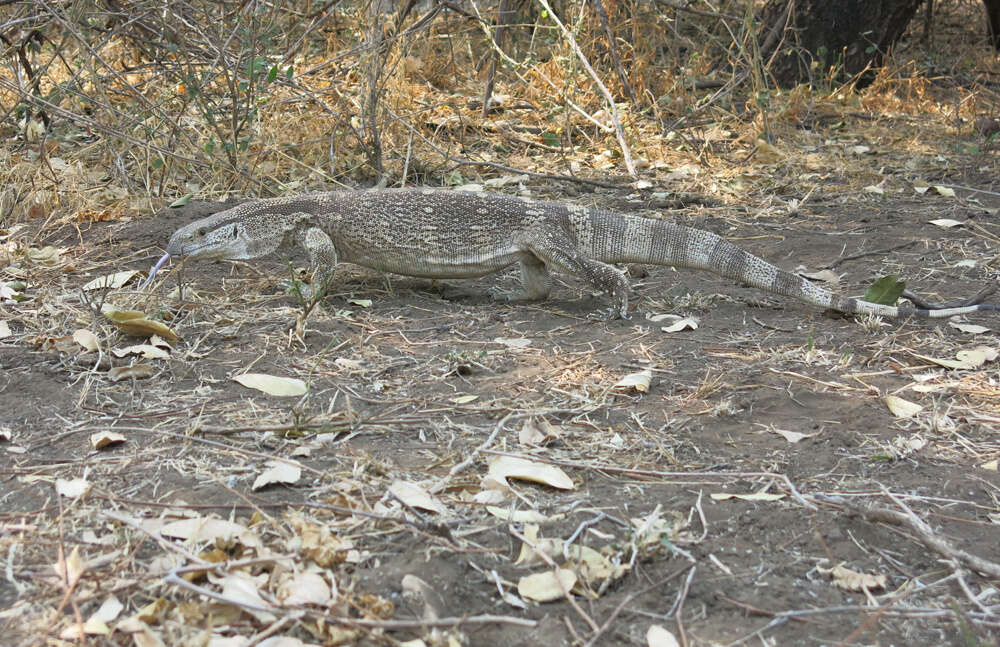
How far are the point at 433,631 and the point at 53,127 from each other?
19.7ft

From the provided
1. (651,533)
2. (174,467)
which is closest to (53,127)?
(174,467)

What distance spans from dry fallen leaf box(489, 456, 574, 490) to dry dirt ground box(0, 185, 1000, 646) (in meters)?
0.02

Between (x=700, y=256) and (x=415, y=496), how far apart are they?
2.69m

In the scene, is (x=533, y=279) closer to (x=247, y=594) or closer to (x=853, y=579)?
(x=853, y=579)

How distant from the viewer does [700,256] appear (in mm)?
4758

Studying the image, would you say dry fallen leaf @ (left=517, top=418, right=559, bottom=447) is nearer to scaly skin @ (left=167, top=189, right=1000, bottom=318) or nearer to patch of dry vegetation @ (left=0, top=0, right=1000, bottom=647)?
patch of dry vegetation @ (left=0, top=0, right=1000, bottom=647)

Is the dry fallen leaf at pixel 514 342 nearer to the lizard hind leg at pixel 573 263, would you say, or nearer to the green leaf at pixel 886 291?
the lizard hind leg at pixel 573 263

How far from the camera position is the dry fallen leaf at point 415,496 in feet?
8.21

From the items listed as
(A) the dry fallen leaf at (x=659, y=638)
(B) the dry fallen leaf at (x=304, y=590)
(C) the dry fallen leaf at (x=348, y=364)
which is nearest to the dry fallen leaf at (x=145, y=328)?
(C) the dry fallen leaf at (x=348, y=364)

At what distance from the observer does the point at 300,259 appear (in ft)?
18.1

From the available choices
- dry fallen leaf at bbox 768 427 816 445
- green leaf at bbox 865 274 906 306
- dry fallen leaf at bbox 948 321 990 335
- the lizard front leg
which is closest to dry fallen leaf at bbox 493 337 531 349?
the lizard front leg

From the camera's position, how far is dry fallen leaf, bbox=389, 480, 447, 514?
2504 millimetres

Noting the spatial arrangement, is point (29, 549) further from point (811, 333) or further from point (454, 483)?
point (811, 333)

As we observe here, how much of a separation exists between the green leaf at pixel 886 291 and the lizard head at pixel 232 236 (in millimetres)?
3046
